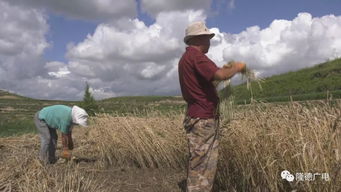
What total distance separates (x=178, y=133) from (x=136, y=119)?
52.1 inches

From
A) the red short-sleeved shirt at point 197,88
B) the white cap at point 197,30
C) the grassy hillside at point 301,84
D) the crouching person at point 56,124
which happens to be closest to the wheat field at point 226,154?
the crouching person at point 56,124

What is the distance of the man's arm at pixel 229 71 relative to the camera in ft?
12.6

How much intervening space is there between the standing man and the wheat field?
0.50 m

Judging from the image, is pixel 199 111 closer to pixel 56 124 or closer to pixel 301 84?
pixel 56 124

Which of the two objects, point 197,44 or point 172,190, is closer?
point 197,44

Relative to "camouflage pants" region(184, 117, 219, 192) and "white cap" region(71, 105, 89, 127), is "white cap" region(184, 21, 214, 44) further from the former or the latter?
"white cap" region(71, 105, 89, 127)

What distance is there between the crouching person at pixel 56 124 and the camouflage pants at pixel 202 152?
133 inches

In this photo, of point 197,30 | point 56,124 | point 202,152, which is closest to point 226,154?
point 202,152

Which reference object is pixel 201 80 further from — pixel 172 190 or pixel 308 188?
pixel 172 190

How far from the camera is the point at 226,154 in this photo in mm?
5188

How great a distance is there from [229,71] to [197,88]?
1.54 feet

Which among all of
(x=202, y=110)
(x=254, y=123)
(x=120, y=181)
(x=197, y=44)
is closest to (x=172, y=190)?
(x=120, y=181)

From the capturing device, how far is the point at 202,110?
4.21 meters

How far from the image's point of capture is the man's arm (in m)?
3.85
